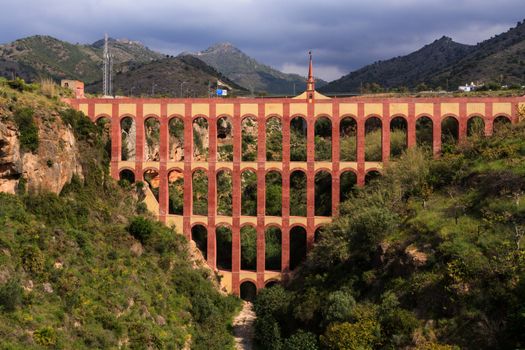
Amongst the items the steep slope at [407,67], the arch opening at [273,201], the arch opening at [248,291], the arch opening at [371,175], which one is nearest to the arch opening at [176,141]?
the arch opening at [273,201]

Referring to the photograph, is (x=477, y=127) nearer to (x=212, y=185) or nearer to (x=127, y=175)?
(x=212, y=185)

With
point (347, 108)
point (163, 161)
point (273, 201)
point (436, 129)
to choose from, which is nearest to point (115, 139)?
point (163, 161)

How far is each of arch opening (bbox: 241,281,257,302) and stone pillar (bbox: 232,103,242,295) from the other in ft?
5.48

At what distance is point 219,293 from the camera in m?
41.1

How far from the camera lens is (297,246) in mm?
46438

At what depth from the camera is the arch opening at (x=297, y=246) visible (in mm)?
45312

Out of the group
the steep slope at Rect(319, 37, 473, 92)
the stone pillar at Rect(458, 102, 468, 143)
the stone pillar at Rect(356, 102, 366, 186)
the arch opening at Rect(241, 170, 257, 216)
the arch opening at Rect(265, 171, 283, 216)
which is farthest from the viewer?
the steep slope at Rect(319, 37, 473, 92)

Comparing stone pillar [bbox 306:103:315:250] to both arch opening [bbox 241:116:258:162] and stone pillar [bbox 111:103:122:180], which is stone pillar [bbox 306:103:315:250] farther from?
arch opening [bbox 241:116:258:162]

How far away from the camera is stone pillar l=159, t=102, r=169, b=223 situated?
43.6m

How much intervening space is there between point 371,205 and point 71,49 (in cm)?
11486

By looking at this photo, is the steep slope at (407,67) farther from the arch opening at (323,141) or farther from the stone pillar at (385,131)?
the stone pillar at (385,131)

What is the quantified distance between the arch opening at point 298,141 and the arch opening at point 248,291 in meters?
17.2

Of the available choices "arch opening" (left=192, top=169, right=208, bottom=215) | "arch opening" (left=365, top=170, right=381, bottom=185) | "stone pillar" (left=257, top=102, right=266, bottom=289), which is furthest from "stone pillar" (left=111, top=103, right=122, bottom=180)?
"arch opening" (left=365, top=170, right=381, bottom=185)

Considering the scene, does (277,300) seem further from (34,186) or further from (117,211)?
(34,186)
